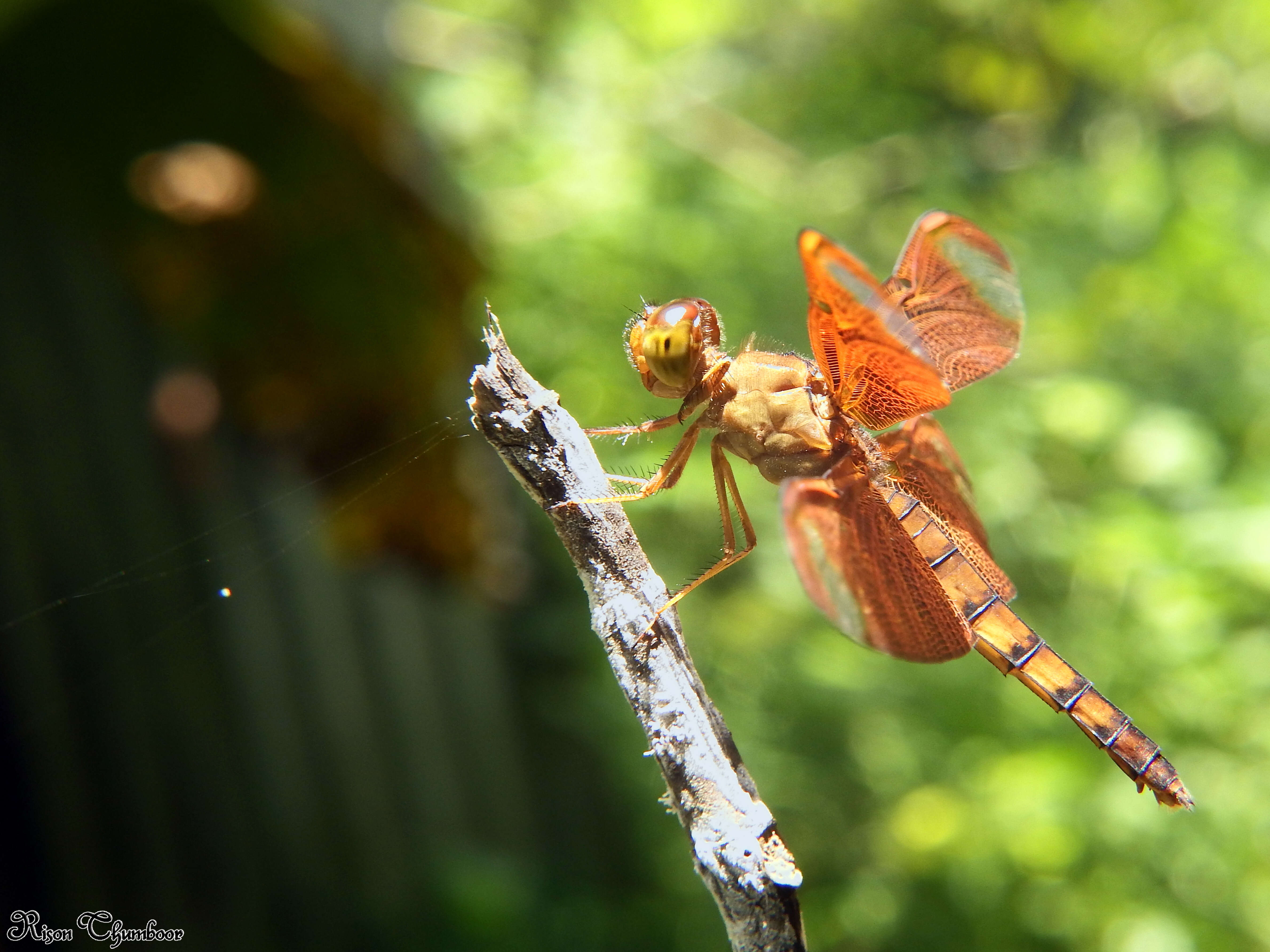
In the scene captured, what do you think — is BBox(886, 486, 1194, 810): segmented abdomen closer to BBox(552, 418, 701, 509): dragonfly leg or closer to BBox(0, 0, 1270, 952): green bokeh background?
BBox(552, 418, 701, 509): dragonfly leg

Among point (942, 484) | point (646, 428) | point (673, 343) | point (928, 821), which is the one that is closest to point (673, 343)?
point (673, 343)

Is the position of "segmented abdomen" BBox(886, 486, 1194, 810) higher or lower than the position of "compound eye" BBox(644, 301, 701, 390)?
lower

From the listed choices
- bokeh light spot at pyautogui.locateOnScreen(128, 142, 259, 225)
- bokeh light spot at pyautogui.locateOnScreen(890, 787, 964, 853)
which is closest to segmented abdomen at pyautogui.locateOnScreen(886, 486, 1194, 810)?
bokeh light spot at pyautogui.locateOnScreen(890, 787, 964, 853)

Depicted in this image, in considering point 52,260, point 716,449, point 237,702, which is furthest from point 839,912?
point 52,260

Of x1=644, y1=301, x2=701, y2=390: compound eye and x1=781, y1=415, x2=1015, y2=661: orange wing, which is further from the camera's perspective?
x1=644, y1=301, x2=701, y2=390: compound eye

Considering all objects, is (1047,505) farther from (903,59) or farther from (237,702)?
(237,702)

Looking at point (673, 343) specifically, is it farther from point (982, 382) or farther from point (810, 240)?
point (982, 382)

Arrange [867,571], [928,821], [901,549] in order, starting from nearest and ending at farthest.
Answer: [867,571]
[901,549]
[928,821]
